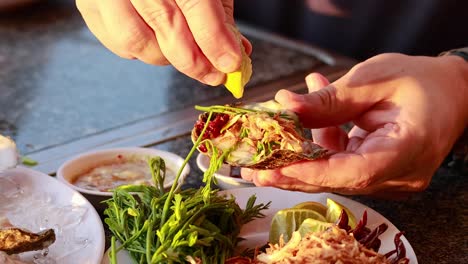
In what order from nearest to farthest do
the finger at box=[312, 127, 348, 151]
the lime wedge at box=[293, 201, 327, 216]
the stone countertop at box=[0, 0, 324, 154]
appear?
the lime wedge at box=[293, 201, 327, 216] → the finger at box=[312, 127, 348, 151] → the stone countertop at box=[0, 0, 324, 154]

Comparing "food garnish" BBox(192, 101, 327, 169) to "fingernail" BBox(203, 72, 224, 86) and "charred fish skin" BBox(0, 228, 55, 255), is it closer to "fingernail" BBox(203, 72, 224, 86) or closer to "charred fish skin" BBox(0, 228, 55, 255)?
"fingernail" BBox(203, 72, 224, 86)

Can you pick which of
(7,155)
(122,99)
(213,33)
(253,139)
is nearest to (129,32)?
(213,33)

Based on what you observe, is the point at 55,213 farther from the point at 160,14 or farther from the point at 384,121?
the point at 384,121

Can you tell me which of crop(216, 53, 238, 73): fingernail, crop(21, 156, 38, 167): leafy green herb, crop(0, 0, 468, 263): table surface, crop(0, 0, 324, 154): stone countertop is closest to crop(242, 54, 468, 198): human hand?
crop(0, 0, 468, 263): table surface

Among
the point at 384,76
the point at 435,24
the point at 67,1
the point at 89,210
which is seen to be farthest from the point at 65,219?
the point at 67,1

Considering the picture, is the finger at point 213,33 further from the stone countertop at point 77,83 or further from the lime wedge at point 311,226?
the stone countertop at point 77,83

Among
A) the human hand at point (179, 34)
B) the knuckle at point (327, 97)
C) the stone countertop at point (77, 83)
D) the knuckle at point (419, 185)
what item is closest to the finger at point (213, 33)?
the human hand at point (179, 34)
